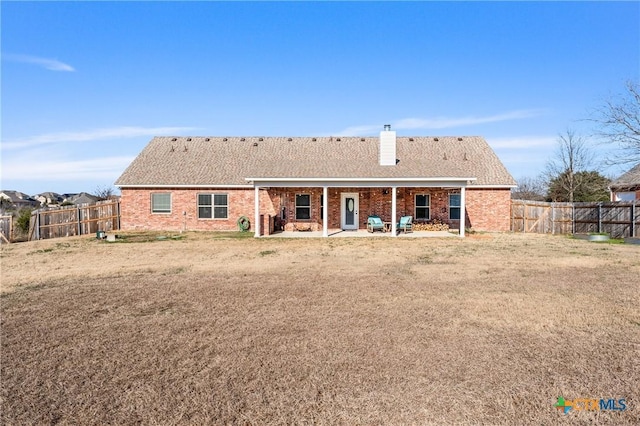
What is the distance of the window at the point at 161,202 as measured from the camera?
22.5 metres

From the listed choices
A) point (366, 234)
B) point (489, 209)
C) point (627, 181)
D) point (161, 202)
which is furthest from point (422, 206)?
point (627, 181)

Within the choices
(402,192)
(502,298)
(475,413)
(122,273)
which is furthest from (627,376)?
(402,192)

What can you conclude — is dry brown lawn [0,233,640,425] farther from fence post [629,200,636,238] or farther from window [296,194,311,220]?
window [296,194,311,220]

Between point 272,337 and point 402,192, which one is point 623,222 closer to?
point 402,192

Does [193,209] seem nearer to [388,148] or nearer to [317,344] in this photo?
[388,148]

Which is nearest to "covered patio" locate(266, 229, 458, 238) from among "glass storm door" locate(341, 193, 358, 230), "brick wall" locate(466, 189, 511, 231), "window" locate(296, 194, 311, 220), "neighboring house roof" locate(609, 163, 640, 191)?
"glass storm door" locate(341, 193, 358, 230)

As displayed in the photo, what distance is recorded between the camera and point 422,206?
21.8 m

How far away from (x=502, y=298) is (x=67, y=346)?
22.9ft

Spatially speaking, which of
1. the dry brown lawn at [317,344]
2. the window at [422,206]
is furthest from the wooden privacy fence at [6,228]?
the window at [422,206]

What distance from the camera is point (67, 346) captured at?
4980 mm

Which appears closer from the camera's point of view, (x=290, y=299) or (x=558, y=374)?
(x=558, y=374)

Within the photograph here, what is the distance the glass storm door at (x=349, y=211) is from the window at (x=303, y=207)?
1873 millimetres

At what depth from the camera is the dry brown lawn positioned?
357 centimetres

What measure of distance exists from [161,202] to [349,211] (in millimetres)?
10606
